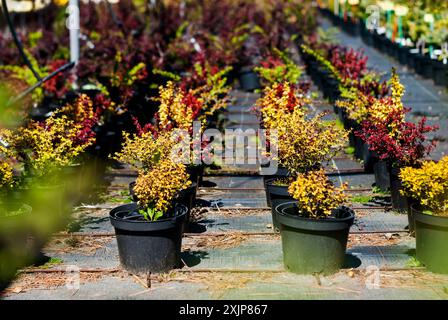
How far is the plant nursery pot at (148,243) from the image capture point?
638 centimetres

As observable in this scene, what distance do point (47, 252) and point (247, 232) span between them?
2.12m

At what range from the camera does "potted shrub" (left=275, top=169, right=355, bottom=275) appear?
6340 millimetres

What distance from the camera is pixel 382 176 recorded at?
955cm

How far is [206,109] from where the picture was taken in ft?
39.9

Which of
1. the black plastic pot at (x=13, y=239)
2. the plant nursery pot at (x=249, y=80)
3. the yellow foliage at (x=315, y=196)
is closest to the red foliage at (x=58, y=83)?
the plant nursery pot at (x=249, y=80)

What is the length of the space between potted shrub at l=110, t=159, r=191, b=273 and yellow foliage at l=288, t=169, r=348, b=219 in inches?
42.9

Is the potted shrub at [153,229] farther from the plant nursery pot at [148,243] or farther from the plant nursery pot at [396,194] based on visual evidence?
the plant nursery pot at [396,194]

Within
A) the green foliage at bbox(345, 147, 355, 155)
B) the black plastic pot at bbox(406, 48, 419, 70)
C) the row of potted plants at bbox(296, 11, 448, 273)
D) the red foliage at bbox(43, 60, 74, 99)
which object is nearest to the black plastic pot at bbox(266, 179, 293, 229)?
the row of potted plants at bbox(296, 11, 448, 273)

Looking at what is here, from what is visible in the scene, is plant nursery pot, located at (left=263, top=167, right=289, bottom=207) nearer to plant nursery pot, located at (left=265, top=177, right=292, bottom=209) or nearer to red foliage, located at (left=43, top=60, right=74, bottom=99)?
plant nursery pot, located at (left=265, top=177, right=292, bottom=209)

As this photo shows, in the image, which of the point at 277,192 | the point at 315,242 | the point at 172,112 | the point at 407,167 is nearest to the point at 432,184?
the point at 407,167

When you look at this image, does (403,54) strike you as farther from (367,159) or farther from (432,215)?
(432,215)

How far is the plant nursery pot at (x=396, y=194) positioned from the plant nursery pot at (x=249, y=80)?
8.87m

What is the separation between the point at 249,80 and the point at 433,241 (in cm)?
1124

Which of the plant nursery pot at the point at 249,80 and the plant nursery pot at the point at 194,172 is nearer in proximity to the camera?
the plant nursery pot at the point at 194,172
